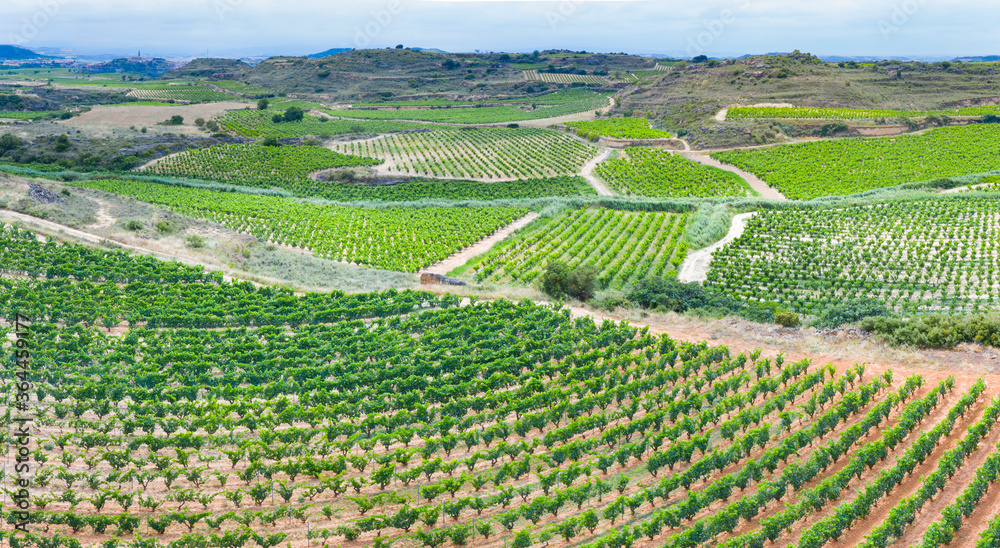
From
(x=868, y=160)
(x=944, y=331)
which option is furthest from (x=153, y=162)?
(x=868, y=160)

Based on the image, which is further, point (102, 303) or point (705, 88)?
point (705, 88)

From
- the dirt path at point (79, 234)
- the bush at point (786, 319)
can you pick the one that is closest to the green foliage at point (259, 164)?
the dirt path at point (79, 234)

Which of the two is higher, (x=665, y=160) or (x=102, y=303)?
(x=665, y=160)

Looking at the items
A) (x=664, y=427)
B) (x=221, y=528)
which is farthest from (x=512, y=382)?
(x=221, y=528)

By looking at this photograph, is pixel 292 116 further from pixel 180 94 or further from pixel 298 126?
pixel 180 94

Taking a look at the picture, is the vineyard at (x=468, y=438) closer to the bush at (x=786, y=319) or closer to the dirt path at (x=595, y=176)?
the bush at (x=786, y=319)

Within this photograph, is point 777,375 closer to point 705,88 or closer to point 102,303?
point 102,303

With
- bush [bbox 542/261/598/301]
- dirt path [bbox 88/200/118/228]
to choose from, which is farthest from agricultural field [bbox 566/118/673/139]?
dirt path [bbox 88/200/118/228]
